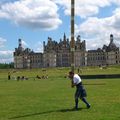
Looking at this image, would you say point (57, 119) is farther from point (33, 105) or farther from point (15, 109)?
point (33, 105)

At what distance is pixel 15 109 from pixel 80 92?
137 inches

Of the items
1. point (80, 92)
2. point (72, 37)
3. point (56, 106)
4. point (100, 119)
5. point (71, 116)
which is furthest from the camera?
point (72, 37)

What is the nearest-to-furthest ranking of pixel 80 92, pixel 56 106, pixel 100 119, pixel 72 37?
pixel 100 119
pixel 80 92
pixel 56 106
pixel 72 37

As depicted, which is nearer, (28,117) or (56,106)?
(28,117)

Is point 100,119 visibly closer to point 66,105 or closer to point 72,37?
point 66,105

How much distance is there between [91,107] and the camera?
842 inches

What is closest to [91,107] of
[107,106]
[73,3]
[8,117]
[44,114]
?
[107,106]

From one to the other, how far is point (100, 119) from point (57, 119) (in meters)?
1.81

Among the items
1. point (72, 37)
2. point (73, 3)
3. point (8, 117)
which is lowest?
point (8, 117)

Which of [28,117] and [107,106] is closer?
[28,117]

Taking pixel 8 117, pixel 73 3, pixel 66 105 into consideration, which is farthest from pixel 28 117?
pixel 73 3

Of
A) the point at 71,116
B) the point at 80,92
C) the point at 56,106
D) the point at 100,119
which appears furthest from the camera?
the point at 56,106

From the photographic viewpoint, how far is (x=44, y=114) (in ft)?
62.3

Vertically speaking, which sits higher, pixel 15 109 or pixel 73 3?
pixel 73 3
